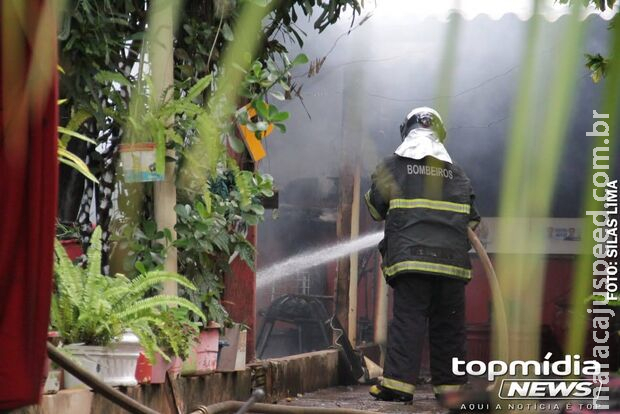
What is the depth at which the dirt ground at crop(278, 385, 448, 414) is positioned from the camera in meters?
6.48

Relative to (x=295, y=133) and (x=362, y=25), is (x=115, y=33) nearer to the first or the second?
(x=362, y=25)

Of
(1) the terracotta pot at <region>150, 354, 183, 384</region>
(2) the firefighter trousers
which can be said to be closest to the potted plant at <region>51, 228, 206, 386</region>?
(1) the terracotta pot at <region>150, 354, 183, 384</region>

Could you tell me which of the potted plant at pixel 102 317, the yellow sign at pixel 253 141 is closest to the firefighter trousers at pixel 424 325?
the yellow sign at pixel 253 141

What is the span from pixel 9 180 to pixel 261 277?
8160 millimetres

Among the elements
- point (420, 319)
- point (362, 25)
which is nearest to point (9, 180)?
point (362, 25)

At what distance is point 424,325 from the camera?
23.0 feet

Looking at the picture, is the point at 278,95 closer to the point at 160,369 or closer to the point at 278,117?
the point at 278,117

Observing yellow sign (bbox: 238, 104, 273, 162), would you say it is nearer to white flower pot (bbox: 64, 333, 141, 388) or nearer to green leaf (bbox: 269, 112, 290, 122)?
green leaf (bbox: 269, 112, 290, 122)

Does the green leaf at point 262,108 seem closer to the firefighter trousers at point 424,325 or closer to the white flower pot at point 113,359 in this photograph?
the white flower pot at point 113,359

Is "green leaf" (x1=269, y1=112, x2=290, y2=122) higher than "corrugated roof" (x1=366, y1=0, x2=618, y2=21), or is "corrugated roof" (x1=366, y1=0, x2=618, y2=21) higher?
"green leaf" (x1=269, y1=112, x2=290, y2=122)

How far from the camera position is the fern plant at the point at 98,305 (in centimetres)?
383

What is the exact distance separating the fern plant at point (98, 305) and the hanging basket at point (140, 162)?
0.35 metres

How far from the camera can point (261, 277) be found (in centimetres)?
954

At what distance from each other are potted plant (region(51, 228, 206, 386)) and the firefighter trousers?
301cm
